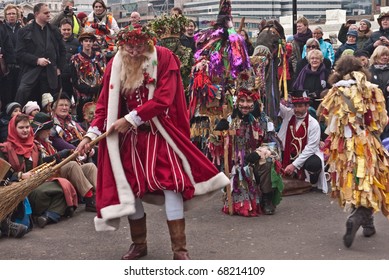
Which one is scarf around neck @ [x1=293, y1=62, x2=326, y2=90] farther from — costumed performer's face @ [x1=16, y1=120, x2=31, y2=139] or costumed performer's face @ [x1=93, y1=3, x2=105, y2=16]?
costumed performer's face @ [x1=16, y1=120, x2=31, y2=139]

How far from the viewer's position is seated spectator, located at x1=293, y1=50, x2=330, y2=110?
10375mm

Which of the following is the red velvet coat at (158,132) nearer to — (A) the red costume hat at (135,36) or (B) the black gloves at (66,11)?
(A) the red costume hat at (135,36)

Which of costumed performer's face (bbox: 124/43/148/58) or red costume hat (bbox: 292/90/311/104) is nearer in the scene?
costumed performer's face (bbox: 124/43/148/58)

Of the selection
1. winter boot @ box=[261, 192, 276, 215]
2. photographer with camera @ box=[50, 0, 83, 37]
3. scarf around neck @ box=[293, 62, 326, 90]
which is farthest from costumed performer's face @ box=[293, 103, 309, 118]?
photographer with camera @ box=[50, 0, 83, 37]

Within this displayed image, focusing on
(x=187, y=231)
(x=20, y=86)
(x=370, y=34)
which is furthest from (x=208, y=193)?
(x=370, y=34)

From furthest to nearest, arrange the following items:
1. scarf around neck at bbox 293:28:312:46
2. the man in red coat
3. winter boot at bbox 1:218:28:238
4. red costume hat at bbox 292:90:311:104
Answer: scarf around neck at bbox 293:28:312:46
red costume hat at bbox 292:90:311:104
winter boot at bbox 1:218:28:238
the man in red coat

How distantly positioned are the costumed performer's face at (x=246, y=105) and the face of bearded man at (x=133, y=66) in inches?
86.2

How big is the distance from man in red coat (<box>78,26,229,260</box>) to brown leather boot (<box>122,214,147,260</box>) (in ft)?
0.73

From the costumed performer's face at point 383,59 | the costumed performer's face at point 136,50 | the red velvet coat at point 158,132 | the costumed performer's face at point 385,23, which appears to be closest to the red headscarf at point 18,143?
the red velvet coat at point 158,132

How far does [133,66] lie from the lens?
5.59 meters

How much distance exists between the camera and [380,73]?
10070 mm

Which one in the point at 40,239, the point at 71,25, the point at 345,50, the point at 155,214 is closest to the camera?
the point at 40,239

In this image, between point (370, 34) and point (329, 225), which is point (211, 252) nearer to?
point (329, 225)

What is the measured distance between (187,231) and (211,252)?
77 centimetres
